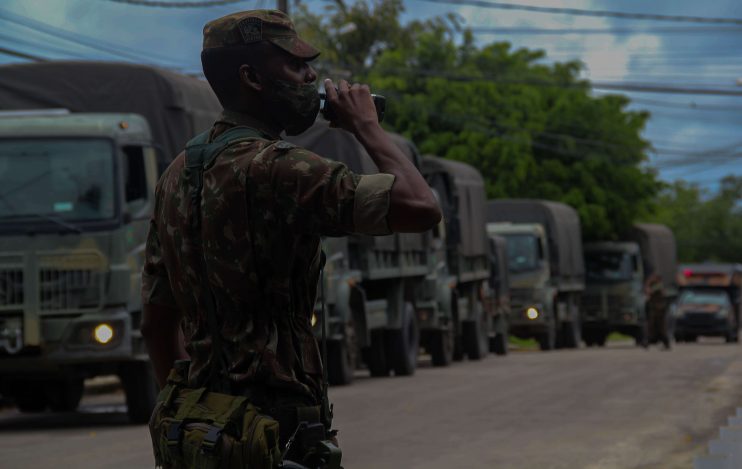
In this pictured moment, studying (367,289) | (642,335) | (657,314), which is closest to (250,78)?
(367,289)

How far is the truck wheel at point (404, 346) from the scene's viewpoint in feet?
74.7

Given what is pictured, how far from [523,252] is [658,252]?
1310 centimetres

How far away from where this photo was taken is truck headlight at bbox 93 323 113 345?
14352 millimetres

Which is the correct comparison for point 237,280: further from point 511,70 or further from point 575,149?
point 511,70

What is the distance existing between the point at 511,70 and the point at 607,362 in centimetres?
3314

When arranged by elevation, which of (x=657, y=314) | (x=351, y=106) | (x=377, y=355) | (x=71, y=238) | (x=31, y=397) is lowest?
(x=657, y=314)

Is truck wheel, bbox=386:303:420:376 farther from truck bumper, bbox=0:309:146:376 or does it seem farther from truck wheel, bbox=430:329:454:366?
truck bumper, bbox=0:309:146:376

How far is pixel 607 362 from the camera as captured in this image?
27.1 metres

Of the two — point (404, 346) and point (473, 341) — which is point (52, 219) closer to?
point (404, 346)

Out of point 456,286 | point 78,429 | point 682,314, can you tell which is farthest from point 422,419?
point 682,314

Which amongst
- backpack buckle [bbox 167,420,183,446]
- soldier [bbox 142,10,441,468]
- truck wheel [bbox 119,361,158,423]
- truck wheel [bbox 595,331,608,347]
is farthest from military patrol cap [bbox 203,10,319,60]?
truck wheel [bbox 595,331,608,347]

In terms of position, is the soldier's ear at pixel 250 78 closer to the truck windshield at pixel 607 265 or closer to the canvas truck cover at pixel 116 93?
the canvas truck cover at pixel 116 93

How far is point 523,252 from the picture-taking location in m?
36.1

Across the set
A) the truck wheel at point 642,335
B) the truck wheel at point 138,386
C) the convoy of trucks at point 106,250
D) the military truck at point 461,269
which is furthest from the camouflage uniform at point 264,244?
the truck wheel at point 642,335
